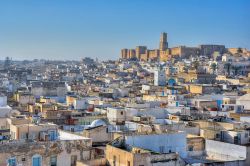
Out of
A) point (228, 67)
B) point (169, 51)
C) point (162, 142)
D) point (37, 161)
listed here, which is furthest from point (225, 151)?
point (169, 51)

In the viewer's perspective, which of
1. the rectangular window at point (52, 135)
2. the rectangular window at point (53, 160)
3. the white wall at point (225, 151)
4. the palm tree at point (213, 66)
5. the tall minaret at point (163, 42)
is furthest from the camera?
the tall minaret at point (163, 42)

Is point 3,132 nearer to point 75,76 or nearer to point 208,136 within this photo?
point 208,136

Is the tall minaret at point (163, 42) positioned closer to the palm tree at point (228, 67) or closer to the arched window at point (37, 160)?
the palm tree at point (228, 67)

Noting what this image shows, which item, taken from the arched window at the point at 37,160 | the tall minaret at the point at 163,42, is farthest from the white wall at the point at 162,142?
the tall minaret at the point at 163,42

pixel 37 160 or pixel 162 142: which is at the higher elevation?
pixel 162 142

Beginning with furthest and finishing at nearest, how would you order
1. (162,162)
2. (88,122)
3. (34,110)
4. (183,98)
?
(183,98), (34,110), (88,122), (162,162)

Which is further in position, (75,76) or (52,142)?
(75,76)

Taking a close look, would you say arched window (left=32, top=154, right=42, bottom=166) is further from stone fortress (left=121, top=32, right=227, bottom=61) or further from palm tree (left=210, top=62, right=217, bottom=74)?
stone fortress (left=121, top=32, right=227, bottom=61)

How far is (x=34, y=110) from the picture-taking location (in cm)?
3947

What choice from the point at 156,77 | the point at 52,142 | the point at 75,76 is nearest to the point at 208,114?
the point at 52,142

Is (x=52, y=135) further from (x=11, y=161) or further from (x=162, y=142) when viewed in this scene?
(x=162, y=142)

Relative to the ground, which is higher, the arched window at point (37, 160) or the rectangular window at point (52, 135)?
the rectangular window at point (52, 135)

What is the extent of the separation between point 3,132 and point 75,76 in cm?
7804

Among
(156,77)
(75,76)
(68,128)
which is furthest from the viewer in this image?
(75,76)
